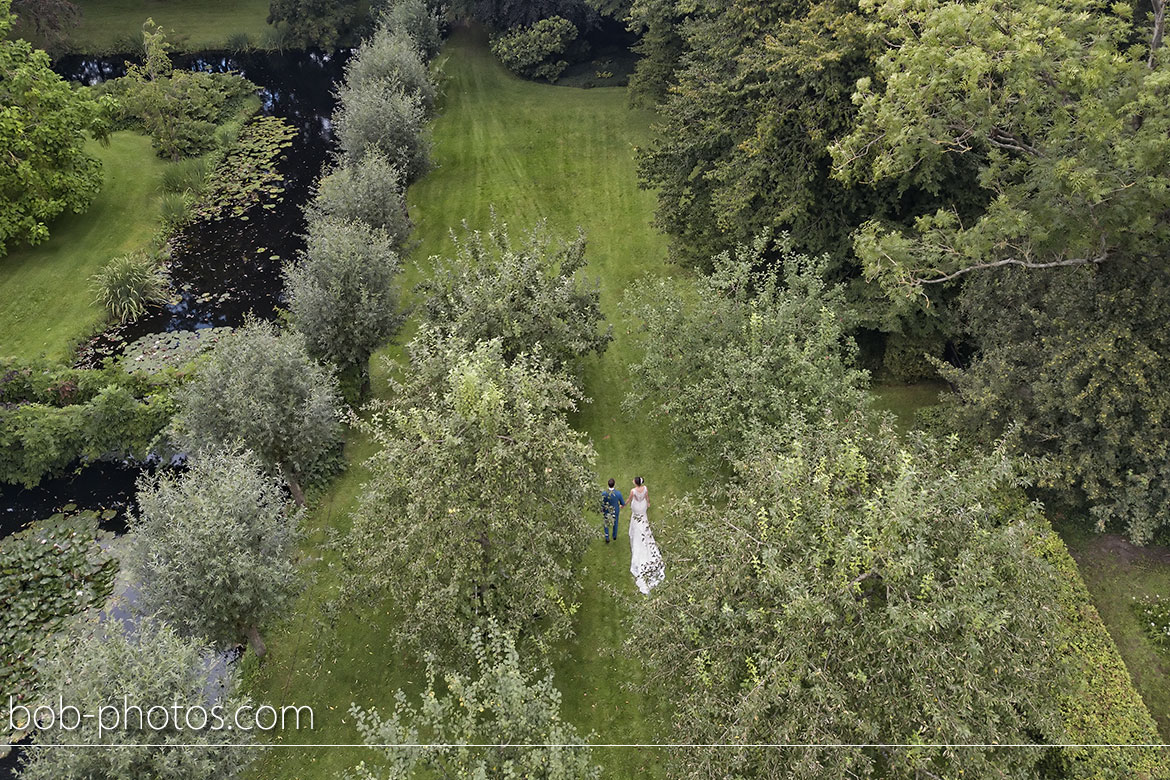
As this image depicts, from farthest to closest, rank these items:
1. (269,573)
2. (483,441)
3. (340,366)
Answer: (340,366)
(269,573)
(483,441)

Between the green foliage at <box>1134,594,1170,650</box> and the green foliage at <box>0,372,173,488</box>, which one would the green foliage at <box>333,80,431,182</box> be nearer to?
the green foliage at <box>0,372,173,488</box>

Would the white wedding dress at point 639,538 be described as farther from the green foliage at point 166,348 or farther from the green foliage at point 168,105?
the green foliage at point 168,105

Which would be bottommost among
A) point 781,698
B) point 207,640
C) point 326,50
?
point 207,640

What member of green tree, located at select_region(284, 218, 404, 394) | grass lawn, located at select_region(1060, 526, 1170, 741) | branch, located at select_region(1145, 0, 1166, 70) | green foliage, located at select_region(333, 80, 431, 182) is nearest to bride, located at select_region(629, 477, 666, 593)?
green tree, located at select_region(284, 218, 404, 394)

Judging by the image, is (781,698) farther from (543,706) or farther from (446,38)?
(446,38)

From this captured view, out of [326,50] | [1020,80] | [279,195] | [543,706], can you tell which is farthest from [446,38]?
[543,706]

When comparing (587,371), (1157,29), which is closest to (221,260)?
(587,371)
